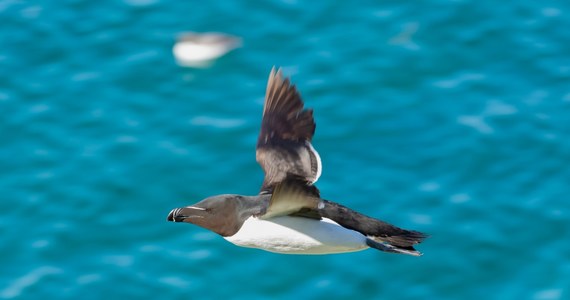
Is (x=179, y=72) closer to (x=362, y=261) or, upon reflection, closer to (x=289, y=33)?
(x=289, y=33)

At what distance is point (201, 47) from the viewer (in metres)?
14.0

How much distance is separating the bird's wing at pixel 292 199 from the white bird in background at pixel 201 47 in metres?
5.28

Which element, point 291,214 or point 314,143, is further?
point 314,143

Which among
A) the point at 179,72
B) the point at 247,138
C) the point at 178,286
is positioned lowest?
the point at 178,286

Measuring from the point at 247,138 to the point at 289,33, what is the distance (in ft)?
5.70

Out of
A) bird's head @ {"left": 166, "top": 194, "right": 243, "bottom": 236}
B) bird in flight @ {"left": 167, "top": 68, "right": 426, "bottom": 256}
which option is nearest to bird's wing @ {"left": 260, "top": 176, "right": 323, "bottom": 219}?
bird in flight @ {"left": 167, "top": 68, "right": 426, "bottom": 256}

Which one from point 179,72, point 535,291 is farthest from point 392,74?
point 535,291

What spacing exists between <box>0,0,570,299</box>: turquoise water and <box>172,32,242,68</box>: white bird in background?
0.11 metres

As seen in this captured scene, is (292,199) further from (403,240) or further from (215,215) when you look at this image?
(403,240)

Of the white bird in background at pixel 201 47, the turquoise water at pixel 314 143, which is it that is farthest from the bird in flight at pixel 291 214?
the white bird in background at pixel 201 47

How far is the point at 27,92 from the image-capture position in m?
13.5

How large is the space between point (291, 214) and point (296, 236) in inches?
6.1

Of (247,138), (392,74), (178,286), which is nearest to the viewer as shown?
(178,286)

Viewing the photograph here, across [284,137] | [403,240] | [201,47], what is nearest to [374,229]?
[403,240]
